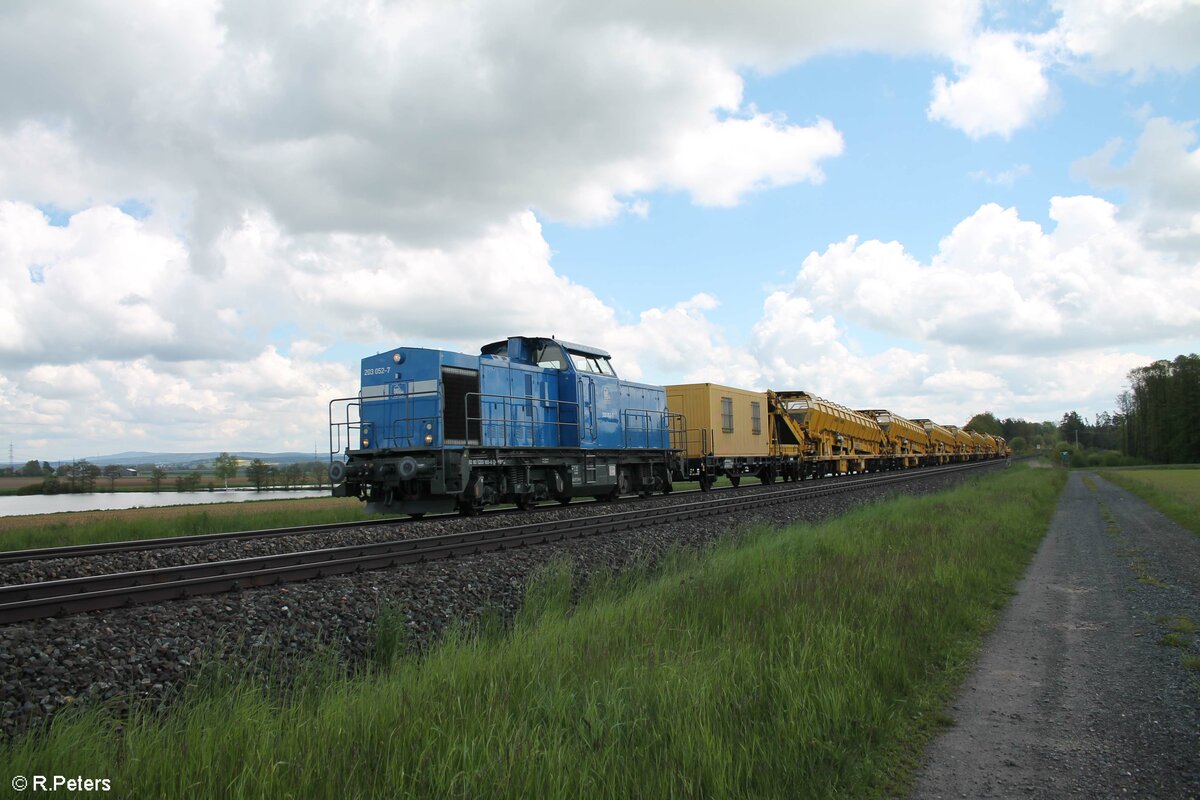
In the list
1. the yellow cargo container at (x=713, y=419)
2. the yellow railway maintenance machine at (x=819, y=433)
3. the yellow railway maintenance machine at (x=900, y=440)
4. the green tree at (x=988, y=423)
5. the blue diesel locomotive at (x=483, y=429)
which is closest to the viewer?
the blue diesel locomotive at (x=483, y=429)

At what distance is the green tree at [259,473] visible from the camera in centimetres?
5092

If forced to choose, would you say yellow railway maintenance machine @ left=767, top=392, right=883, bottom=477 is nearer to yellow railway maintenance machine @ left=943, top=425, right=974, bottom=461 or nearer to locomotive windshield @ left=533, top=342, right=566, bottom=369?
locomotive windshield @ left=533, top=342, right=566, bottom=369

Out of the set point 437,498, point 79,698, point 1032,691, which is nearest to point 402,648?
point 79,698

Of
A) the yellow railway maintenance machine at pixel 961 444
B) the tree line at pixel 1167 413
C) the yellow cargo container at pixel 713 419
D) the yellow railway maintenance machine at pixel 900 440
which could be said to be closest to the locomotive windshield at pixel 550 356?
the yellow cargo container at pixel 713 419

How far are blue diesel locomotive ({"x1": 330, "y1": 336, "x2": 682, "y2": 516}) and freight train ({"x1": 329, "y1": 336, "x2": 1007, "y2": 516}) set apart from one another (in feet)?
0.10

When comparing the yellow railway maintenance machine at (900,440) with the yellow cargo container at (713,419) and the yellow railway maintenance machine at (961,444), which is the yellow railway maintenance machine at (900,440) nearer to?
the yellow railway maintenance machine at (961,444)

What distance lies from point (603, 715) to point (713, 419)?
71.1ft

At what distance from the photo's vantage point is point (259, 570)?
27.9ft

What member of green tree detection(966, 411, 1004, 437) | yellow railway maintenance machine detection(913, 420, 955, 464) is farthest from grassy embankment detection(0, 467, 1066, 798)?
green tree detection(966, 411, 1004, 437)

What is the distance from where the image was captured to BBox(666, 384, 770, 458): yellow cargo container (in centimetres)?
2503

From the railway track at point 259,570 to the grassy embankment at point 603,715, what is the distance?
84.9 inches

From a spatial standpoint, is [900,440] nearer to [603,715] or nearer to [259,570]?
[259,570]

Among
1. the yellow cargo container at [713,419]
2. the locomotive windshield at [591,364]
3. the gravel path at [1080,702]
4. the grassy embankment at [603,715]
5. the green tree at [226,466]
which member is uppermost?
the locomotive windshield at [591,364]

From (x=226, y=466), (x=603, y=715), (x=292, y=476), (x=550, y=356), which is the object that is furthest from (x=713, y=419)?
(x=226, y=466)
